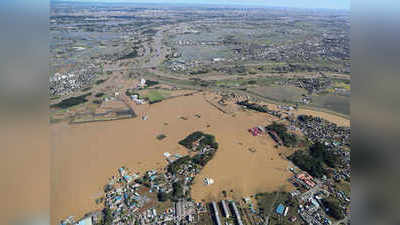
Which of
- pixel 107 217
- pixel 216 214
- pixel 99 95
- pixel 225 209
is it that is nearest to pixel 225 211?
pixel 225 209

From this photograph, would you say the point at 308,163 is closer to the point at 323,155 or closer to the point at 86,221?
the point at 323,155

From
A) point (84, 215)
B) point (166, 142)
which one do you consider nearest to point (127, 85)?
point (166, 142)

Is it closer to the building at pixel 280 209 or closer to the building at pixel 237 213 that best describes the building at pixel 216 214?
the building at pixel 237 213

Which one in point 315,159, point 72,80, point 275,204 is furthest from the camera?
point 72,80

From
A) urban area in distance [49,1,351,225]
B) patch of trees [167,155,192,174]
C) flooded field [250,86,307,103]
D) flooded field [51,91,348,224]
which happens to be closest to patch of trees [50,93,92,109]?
urban area in distance [49,1,351,225]
